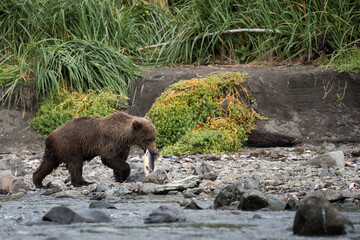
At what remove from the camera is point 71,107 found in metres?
12.0

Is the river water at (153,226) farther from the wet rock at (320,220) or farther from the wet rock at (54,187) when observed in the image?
the wet rock at (54,187)

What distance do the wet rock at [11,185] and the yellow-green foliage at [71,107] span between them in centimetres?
436

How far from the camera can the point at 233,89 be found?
1160 centimetres

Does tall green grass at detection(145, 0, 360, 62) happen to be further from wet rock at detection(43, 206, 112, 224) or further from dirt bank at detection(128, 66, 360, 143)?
wet rock at detection(43, 206, 112, 224)

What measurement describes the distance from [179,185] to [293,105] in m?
5.17

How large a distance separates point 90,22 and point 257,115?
4.82 metres

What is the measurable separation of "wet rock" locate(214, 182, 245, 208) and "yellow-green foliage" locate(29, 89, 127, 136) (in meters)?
6.05

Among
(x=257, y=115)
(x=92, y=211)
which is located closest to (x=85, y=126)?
(x=92, y=211)

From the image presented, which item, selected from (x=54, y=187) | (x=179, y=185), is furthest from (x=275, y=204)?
(x=54, y=187)

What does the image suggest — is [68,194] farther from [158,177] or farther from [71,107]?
[71,107]

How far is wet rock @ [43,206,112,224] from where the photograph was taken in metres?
4.89

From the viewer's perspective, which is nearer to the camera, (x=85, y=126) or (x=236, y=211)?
(x=236, y=211)

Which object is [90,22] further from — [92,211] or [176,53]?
[92,211]

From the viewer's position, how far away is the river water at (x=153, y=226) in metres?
4.34
